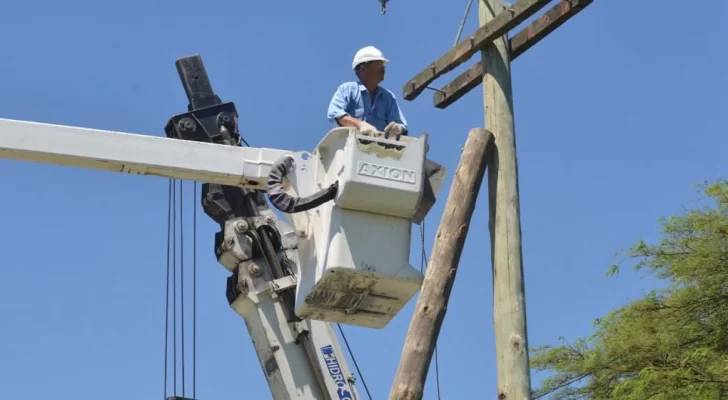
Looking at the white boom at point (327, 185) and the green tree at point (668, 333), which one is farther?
the green tree at point (668, 333)

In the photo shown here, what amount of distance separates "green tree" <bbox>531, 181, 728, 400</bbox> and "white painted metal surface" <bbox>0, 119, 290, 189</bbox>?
7768 mm

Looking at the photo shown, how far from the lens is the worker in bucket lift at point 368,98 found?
8094mm

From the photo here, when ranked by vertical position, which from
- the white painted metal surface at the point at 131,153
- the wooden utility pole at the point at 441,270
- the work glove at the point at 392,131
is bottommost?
the wooden utility pole at the point at 441,270

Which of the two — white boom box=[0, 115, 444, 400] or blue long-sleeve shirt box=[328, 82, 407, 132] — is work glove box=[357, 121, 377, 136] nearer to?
white boom box=[0, 115, 444, 400]

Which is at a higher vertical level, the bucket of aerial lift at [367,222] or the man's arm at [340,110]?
the man's arm at [340,110]

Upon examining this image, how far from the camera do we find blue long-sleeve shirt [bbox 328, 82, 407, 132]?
807cm

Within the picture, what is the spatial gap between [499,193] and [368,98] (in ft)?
3.27

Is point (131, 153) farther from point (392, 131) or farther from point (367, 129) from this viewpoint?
Answer: point (392, 131)

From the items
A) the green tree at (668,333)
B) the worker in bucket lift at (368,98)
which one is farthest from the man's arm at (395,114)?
the green tree at (668,333)

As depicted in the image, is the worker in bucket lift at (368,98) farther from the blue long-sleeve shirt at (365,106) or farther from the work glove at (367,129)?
the work glove at (367,129)

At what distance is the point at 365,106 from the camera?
8195mm

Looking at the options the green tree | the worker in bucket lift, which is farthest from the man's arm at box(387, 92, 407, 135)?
the green tree

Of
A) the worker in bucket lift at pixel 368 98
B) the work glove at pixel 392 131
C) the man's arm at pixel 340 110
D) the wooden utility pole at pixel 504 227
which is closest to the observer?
the work glove at pixel 392 131

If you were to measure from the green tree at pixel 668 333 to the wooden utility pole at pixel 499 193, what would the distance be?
6.96 m
